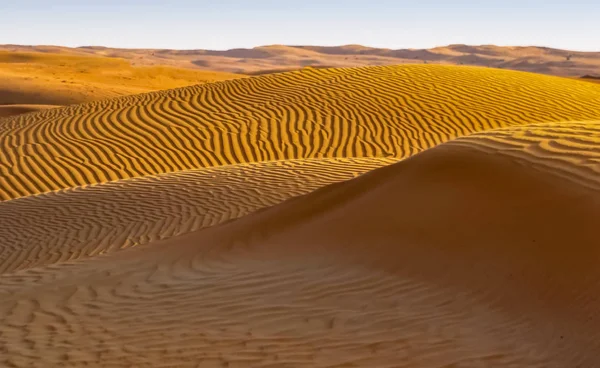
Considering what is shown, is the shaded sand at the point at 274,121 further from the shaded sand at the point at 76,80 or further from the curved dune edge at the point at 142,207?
the shaded sand at the point at 76,80

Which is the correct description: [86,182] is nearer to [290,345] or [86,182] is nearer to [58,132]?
[58,132]

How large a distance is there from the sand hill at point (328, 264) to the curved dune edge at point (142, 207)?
0.04m

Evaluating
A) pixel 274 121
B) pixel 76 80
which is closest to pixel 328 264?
pixel 274 121

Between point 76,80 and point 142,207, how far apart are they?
28517 mm

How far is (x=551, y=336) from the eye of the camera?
4.39 m

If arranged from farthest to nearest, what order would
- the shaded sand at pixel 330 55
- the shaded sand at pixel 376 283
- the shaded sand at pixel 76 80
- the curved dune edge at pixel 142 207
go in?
the shaded sand at pixel 330 55 → the shaded sand at pixel 76 80 → the curved dune edge at pixel 142 207 → the shaded sand at pixel 376 283

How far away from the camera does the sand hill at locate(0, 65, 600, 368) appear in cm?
451

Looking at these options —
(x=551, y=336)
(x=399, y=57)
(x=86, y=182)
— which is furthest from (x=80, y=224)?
(x=399, y=57)

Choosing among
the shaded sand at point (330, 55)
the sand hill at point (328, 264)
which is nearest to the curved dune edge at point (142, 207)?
the sand hill at point (328, 264)

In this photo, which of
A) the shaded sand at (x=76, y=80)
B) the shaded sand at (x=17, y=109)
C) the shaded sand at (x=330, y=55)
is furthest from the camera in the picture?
the shaded sand at (x=330, y=55)

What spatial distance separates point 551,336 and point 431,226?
6.53 feet

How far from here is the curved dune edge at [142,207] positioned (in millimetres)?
9609

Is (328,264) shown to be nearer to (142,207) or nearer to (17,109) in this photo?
(142,207)

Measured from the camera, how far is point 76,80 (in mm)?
37562
